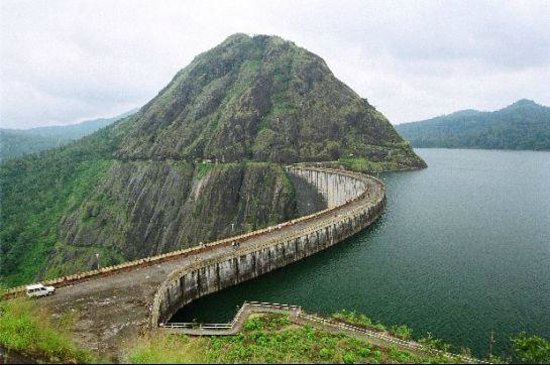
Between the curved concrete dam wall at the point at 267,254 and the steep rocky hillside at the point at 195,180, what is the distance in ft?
132

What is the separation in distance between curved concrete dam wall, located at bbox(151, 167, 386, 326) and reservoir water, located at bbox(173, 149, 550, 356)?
4.75 ft

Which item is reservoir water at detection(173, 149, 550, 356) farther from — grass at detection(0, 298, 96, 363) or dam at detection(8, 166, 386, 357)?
grass at detection(0, 298, 96, 363)

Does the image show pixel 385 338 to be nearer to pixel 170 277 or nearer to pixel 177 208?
pixel 170 277

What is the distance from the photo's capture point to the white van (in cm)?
5047

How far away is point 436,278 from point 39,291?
49328mm

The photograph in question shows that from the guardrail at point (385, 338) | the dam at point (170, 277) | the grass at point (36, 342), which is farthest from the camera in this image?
the dam at point (170, 277)

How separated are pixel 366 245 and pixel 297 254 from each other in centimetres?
1459

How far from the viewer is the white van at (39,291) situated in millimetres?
50469

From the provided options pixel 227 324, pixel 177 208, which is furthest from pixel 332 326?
pixel 177 208

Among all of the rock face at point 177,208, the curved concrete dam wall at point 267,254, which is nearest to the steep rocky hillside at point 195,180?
the rock face at point 177,208

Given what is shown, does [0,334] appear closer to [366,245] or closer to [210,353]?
[210,353]

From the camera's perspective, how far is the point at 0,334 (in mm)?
35000

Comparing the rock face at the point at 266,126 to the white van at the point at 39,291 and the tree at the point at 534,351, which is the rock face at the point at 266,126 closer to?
the white van at the point at 39,291

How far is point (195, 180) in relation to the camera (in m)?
156
